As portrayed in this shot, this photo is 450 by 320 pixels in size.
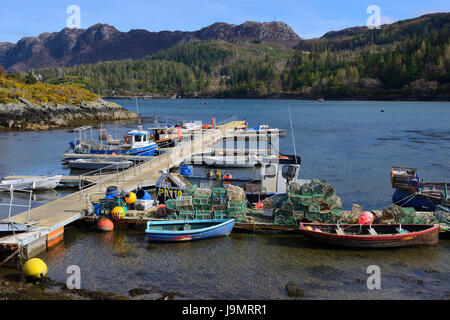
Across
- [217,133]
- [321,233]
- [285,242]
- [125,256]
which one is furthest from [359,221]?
[217,133]

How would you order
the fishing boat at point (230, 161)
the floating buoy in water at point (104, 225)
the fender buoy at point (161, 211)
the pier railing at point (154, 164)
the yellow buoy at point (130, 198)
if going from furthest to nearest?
the fishing boat at point (230, 161) < the pier railing at point (154, 164) < the yellow buoy at point (130, 198) < the fender buoy at point (161, 211) < the floating buoy in water at point (104, 225)

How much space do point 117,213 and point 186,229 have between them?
3.83 m

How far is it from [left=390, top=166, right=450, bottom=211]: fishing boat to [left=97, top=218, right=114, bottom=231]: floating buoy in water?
17049 mm

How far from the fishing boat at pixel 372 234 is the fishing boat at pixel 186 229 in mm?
3780

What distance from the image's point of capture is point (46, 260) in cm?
1673

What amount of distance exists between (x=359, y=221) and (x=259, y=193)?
5.99 m

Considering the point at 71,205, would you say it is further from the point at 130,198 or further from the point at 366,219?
the point at 366,219

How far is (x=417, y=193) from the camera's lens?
77.2ft

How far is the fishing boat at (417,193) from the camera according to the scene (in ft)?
75.2

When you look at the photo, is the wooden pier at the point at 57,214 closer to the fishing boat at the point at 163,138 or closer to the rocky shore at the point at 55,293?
the rocky shore at the point at 55,293

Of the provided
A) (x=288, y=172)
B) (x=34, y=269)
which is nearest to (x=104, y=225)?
(x=34, y=269)

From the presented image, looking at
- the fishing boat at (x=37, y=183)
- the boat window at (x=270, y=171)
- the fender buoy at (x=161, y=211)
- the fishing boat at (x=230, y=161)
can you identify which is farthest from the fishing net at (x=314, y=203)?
the fishing boat at (x=37, y=183)

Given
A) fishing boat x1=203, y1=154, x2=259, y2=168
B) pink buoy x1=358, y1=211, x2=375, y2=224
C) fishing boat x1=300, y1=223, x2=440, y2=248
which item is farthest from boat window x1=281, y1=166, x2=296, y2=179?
fishing boat x1=203, y1=154, x2=259, y2=168

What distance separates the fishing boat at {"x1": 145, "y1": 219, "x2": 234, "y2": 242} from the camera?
1845cm
